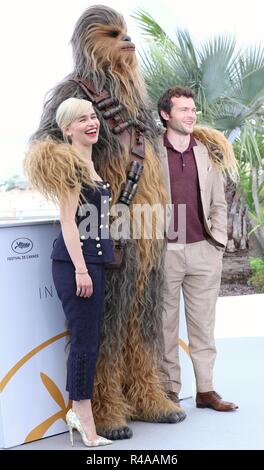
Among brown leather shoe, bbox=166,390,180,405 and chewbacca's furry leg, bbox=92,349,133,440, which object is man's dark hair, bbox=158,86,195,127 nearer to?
chewbacca's furry leg, bbox=92,349,133,440

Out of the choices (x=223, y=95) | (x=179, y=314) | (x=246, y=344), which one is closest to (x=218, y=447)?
(x=179, y=314)

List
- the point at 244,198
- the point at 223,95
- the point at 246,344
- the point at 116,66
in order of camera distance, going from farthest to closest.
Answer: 1. the point at 244,198
2. the point at 223,95
3. the point at 246,344
4. the point at 116,66

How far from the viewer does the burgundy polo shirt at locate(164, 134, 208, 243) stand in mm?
3777

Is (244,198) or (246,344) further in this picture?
(244,198)

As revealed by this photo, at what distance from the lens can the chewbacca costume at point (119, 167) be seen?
348 cm

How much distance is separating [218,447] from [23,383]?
Answer: 0.82 metres

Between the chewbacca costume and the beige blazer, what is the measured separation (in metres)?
0.25

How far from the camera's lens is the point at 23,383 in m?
3.51

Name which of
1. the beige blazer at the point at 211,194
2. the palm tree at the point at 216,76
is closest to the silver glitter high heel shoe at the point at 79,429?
the beige blazer at the point at 211,194

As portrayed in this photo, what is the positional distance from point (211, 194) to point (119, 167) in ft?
1.95

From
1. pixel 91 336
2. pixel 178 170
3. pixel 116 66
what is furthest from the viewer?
pixel 178 170

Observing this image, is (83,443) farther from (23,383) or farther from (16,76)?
(16,76)

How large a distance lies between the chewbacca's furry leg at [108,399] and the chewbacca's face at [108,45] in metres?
1.18

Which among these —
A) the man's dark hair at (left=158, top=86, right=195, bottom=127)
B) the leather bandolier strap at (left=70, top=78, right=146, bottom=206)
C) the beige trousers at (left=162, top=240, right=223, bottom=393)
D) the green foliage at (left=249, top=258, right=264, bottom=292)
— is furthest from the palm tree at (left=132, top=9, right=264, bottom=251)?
the leather bandolier strap at (left=70, top=78, right=146, bottom=206)
